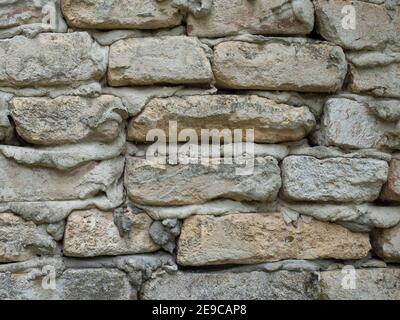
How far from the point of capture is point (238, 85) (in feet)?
4.15

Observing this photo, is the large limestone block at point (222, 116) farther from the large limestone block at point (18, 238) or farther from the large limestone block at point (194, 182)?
the large limestone block at point (18, 238)

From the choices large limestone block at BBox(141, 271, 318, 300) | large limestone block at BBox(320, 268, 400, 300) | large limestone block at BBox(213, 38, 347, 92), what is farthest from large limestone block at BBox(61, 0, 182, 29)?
large limestone block at BBox(320, 268, 400, 300)

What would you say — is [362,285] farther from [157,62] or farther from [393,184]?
[157,62]

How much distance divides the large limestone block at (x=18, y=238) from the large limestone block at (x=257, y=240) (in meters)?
0.32

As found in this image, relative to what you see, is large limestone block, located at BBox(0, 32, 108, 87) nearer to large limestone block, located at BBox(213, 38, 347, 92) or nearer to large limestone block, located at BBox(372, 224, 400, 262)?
large limestone block, located at BBox(213, 38, 347, 92)

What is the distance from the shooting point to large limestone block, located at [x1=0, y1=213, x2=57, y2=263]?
48.1 inches

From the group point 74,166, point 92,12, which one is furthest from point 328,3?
point 74,166

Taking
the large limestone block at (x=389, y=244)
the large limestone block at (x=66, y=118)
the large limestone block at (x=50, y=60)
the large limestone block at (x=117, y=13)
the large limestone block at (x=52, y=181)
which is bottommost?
the large limestone block at (x=389, y=244)

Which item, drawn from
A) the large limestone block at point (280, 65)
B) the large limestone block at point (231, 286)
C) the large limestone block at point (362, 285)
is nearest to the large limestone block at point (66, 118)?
the large limestone block at point (280, 65)

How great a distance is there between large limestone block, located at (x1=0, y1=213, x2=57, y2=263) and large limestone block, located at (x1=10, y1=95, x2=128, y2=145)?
0.19 meters

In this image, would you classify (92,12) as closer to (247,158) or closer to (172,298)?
(247,158)

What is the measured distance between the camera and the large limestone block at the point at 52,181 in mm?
1234

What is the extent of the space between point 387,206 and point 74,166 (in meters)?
0.78

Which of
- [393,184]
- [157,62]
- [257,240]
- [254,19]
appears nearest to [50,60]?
[157,62]
